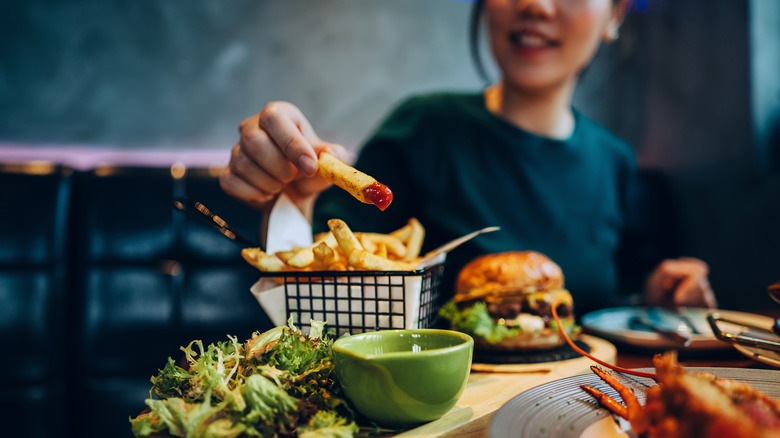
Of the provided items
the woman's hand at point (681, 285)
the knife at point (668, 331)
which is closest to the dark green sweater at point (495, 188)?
the woman's hand at point (681, 285)

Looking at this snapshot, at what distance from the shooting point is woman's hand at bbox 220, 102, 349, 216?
1049 millimetres

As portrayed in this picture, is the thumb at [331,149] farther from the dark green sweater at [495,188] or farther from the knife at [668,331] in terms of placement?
the knife at [668,331]

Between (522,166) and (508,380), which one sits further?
(522,166)

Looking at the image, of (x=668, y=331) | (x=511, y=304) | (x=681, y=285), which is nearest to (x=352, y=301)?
(x=511, y=304)

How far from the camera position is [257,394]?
25.5 inches

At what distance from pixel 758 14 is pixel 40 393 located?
3932 millimetres

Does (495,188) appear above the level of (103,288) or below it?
above

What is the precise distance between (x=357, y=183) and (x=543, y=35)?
1.34 m

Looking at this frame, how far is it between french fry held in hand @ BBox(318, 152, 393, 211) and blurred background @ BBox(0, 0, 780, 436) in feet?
5.57

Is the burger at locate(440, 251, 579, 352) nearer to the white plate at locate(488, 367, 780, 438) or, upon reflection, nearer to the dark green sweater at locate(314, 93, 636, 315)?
the white plate at locate(488, 367, 780, 438)

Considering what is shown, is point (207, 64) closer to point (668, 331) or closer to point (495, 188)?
point (495, 188)

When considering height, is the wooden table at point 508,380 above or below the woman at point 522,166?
below

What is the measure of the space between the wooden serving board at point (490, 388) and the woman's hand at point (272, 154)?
552 millimetres

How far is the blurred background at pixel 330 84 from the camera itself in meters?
2.47
